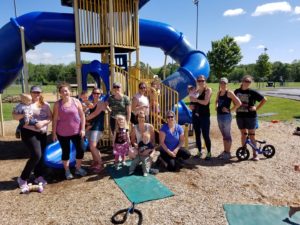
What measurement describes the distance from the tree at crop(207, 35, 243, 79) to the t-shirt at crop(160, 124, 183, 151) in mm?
32104

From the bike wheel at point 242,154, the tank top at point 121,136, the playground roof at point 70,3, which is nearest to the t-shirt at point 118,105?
the tank top at point 121,136

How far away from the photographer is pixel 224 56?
119 feet

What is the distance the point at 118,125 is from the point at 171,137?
3.75 feet

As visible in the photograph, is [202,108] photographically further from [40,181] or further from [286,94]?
[286,94]

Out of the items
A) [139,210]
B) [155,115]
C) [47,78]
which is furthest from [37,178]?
[47,78]

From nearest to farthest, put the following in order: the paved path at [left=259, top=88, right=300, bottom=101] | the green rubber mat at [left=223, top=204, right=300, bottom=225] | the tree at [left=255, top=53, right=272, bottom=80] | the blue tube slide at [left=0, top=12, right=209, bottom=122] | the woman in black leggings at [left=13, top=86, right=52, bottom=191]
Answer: the green rubber mat at [left=223, top=204, right=300, bottom=225], the woman in black leggings at [left=13, top=86, right=52, bottom=191], the blue tube slide at [left=0, top=12, right=209, bottom=122], the paved path at [left=259, top=88, right=300, bottom=101], the tree at [left=255, top=53, right=272, bottom=80]

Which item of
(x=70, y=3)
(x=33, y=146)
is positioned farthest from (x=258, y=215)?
(x=70, y=3)

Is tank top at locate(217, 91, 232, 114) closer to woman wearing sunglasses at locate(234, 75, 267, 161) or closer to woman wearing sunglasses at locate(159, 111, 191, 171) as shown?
woman wearing sunglasses at locate(234, 75, 267, 161)

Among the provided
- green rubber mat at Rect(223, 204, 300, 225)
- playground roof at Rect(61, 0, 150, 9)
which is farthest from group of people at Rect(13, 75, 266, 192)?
playground roof at Rect(61, 0, 150, 9)

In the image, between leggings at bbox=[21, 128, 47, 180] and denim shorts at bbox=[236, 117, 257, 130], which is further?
denim shorts at bbox=[236, 117, 257, 130]

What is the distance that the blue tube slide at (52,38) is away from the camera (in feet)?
24.2

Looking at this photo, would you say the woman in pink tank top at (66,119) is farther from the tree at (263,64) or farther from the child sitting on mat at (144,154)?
the tree at (263,64)

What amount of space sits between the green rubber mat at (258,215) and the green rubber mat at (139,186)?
1.07m

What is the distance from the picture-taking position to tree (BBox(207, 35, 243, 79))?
36062 millimetres
